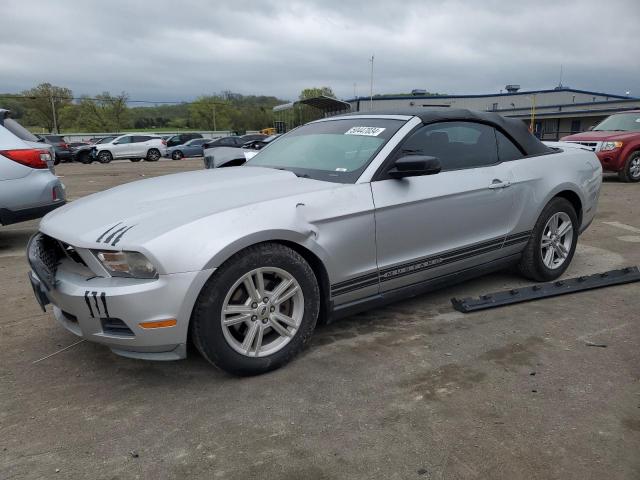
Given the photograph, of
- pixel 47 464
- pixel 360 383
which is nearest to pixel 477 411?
pixel 360 383

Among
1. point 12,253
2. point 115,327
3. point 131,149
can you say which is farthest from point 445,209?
point 131,149

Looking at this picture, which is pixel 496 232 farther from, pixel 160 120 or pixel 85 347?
pixel 160 120

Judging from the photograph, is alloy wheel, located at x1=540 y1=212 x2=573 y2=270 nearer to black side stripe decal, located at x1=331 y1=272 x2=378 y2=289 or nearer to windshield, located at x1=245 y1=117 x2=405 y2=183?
windshield, located at x1=245 y1=117 x2=405 y2=183

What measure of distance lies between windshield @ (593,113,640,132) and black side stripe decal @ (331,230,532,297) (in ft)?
30.3

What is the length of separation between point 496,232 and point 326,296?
1599mm

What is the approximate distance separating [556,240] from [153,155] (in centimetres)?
2690

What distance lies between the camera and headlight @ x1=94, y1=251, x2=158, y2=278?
96.4 inches

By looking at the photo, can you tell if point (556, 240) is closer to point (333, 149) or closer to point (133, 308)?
point (333, 149)

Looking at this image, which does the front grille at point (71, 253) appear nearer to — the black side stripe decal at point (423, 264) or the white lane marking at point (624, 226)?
the black side stripe decal at point (423, 264)

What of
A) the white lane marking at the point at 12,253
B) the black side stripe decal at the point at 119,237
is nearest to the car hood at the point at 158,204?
the black side stripe decal at the point at 119,237

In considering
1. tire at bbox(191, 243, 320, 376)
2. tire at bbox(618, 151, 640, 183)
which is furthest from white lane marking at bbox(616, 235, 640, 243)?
tire at bbox(618, 151, 640, 183)

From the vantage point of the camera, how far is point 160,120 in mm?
96438

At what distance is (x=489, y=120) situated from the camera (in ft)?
13.3

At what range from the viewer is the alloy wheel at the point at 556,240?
14.0 ft
